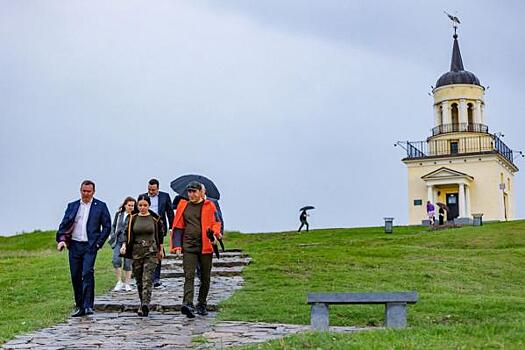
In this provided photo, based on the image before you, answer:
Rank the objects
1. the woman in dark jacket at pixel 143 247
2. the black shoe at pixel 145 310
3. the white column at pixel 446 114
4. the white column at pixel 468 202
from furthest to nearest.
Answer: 1. the white column at pixel 446 114
2. the white column at pixel 468 202
3. the woman in dark jacket at pixel 143 247
4. the black shoe at pixel 145 310

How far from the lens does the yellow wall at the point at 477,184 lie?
59.3 metres

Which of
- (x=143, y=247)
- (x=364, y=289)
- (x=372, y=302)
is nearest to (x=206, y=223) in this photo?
(x=143, y=247)

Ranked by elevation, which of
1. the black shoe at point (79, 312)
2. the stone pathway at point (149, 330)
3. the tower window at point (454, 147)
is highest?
the tower window at point (454, 147)

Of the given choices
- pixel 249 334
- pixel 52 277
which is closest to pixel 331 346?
pixel 249 334

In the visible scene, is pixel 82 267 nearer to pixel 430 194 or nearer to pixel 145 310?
pixel 145 310

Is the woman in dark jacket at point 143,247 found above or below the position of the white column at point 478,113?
below

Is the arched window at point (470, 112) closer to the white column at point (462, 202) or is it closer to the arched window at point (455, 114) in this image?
the arched window at point (455, 114)

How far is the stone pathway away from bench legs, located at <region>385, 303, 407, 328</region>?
57 centimetres

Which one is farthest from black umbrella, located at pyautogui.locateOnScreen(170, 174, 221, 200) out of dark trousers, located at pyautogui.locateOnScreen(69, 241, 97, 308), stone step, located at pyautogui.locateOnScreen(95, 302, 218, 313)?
dark trousers, located at pyautogui.locateOnScreen(69, 241, 97, 308)

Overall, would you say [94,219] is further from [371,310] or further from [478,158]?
[478,158]

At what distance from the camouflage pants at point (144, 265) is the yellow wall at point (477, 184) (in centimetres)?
4714

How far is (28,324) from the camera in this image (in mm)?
13148

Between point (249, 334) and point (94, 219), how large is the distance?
13.3 ft

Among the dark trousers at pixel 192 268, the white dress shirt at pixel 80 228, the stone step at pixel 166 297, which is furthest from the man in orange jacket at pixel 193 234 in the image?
the white dress shirt at pixel 80 228
